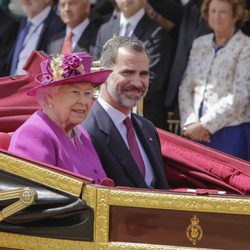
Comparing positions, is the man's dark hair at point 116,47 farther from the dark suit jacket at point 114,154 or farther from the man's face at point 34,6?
the man's face at point 34,6

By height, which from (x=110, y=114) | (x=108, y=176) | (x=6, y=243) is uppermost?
(x=110, y=114)

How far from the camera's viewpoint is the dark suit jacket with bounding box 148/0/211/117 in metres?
7.57

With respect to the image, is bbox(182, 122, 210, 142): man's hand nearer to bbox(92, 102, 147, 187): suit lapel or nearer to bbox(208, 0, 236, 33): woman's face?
bbox(208, 0, 236, 33): woman's face

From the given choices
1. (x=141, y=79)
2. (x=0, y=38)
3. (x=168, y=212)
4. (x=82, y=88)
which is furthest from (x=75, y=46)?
(x=168, y=212)

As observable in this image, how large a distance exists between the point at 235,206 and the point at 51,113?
944 mm

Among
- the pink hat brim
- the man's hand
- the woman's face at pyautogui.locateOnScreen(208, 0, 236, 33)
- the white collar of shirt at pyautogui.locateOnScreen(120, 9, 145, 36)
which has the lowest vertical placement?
the pink hat brim

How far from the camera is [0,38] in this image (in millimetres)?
8914

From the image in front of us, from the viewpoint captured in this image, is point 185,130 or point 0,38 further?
point 0,38

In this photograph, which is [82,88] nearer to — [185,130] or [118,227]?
[118,227]

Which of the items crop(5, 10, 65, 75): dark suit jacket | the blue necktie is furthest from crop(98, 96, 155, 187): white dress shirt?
the blue necktie

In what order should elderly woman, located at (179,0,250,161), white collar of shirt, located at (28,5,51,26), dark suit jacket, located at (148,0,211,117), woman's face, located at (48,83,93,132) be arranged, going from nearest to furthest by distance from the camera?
woman's face, located at (48,83,93,132)
elderly woman, located at (179,0,250,161)
dark suit jacket, located at (148,0,211,117)
white collar of shirt, located at (28,5,51,26)

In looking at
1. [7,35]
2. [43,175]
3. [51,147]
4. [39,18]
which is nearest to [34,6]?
[39,18]

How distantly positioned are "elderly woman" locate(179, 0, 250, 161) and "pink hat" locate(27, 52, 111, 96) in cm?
239

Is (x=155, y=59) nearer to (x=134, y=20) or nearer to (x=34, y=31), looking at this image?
(x=134, y=20)
